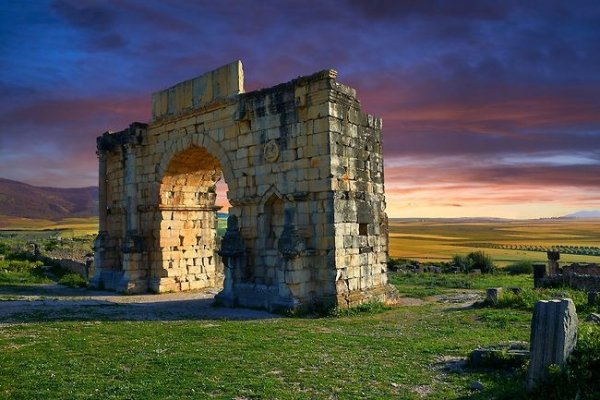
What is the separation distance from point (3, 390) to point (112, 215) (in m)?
15.6

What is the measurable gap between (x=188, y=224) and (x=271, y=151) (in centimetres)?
691

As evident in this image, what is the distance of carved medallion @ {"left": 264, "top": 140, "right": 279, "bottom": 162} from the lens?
1480cm

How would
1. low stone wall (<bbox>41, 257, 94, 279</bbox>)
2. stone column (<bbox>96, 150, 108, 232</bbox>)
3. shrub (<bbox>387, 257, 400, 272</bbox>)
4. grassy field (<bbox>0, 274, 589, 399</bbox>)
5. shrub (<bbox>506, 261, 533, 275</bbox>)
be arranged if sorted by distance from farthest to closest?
1. shrub (<bbox>387, 257, 400, 272</bbox>)
2. shrub (<bbox>506, 261, 533, 275</bbox>)
3. low stone wall (<bbox>41, 257, 94, 279</bbox>)
4. stone column (<bbox>96, 150, 108, 232</bbox>)
5. grassy field (<bbox>0, 274, 589, 399</bbox>)

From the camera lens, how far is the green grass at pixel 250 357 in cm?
682

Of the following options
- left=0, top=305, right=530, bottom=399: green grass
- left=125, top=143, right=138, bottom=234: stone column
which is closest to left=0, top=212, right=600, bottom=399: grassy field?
left=0, top=305, right=530, bottom=399: green grass

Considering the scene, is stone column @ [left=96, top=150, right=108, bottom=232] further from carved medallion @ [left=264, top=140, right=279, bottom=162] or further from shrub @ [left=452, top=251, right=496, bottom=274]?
shrub @ [left=452, top=251, right=496, bottom=274]

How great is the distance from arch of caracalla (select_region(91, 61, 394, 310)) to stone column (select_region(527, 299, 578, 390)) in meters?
7.70

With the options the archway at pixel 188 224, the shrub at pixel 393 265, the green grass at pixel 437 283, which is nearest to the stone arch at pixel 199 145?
the archway at pixel 188 224

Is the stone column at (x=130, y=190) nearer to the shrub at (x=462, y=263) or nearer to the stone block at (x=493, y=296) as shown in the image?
the stone block at (x=493, y=296)

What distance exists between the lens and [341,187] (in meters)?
14.1

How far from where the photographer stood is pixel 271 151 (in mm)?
14930

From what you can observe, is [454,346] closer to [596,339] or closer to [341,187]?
[596,339]

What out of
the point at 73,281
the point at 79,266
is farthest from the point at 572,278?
the point at 79,266

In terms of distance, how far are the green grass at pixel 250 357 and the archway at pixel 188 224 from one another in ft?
22.8
